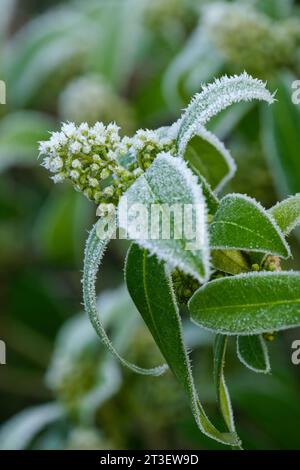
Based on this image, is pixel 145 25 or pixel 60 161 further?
pixel 145 25

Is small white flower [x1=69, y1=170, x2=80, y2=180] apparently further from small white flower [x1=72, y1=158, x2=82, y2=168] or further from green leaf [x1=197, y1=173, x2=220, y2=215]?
green leaf [x1=197, y1=173, x2=220, y2=215]

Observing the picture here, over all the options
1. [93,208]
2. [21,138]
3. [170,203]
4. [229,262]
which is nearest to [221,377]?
[229,262]

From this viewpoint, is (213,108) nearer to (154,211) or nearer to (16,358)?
(154,211)

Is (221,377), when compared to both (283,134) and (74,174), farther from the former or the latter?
(283,134)

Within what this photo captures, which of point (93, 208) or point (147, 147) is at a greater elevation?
point (93, 208)

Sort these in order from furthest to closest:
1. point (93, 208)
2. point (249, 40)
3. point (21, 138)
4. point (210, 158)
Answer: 1. point (93, 208)
2. point (21, 138)
3. point (249, 40)
4. point (210, 158)

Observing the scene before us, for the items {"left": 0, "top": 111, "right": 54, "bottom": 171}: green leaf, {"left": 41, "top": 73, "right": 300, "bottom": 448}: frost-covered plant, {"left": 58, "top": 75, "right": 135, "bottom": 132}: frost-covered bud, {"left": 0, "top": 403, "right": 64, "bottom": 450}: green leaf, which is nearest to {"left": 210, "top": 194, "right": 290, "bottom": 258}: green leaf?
{"left": 41, "top": 73, "right": 300, "bottom": 448}: frost-covered plant

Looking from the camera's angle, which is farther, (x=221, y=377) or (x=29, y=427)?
(x=29, y=427)

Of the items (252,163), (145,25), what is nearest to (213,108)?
(252,163)
